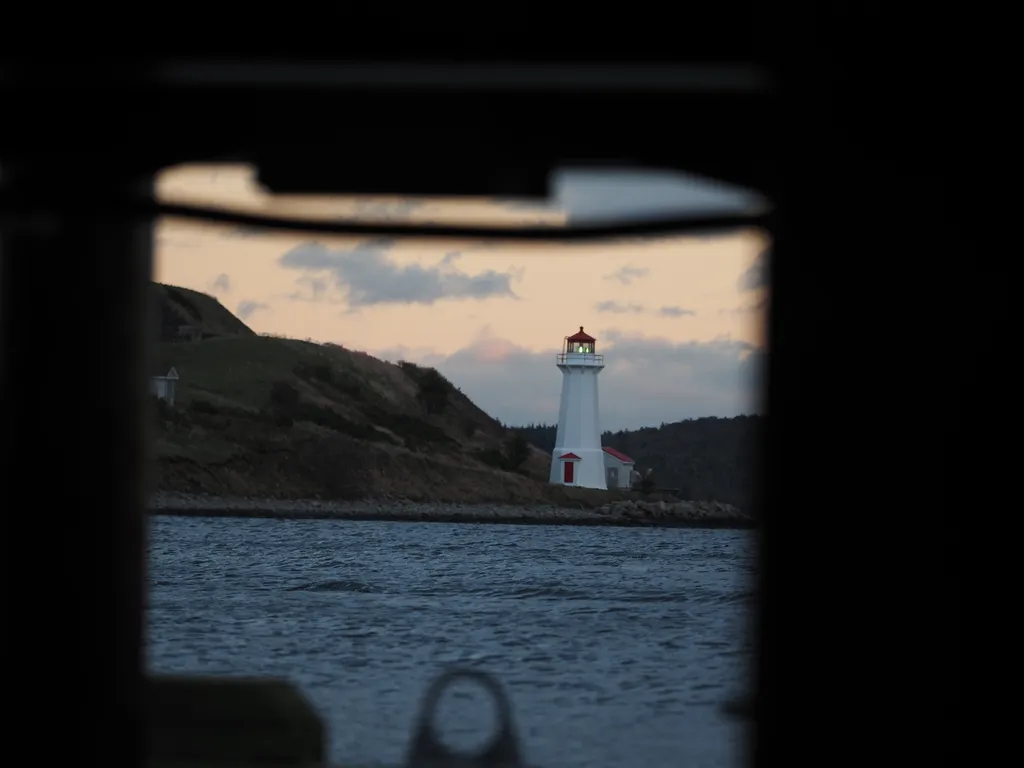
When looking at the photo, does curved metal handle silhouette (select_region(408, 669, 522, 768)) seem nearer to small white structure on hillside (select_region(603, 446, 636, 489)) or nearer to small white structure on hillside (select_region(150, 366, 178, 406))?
small white structure on hillside (select_region(603, 446, 636, 489))

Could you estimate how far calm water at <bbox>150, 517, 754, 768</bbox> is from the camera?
75.6 ft

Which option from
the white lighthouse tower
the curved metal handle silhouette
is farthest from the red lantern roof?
the curved metal handle silhouette

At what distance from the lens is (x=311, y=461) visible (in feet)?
468

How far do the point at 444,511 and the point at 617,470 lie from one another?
18.4 m

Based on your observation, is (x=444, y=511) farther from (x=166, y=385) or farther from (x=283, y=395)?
(x=166, y=385)

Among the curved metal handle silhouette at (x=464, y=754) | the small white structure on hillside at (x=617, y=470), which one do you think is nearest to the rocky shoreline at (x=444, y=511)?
the small white structure on hillside at (x=617, y=470)

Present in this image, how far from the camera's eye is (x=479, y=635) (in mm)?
43281

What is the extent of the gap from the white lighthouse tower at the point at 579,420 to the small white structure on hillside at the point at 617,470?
17286 millimetres

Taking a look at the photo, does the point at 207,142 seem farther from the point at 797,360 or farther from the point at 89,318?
the point at 797,360

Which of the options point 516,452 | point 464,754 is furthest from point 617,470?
point 464,754

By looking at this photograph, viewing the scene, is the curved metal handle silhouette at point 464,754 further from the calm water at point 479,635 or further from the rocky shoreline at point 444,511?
the rocky shoreline at point 444,511

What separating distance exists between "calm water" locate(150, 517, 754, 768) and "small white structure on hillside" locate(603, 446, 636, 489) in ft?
139

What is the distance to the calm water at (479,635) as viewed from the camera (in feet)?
75.6

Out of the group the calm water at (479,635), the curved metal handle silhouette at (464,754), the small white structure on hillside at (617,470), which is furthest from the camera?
the small white structure on hillside at (617,470)
